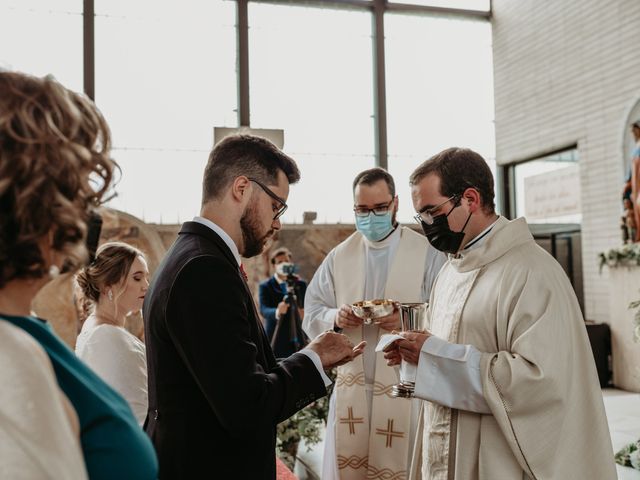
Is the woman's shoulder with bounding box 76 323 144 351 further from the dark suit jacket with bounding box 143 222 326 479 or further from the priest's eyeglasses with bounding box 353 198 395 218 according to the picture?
the priest's eyeglasses with bounding box 353 198 395 218

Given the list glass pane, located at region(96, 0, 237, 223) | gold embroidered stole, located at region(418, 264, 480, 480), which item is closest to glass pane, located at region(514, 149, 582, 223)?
glass pane, located at region(96, 0, 237, 223)

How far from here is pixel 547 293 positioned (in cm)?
221

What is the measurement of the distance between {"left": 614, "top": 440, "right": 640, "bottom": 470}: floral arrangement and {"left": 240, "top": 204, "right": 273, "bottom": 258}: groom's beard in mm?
4758

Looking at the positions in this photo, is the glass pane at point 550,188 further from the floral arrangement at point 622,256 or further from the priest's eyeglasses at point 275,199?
the priest's eyeglasses at point 275,199

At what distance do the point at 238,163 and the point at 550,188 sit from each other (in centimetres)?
1084

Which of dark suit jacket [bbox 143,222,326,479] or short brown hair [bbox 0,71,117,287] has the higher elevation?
short brown hair [bbox 0,71,117,287]

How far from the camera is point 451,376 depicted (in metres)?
2.29

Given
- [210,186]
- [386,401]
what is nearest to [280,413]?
[210,186]

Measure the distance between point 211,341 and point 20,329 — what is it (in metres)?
0.76

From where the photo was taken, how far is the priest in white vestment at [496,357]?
85.0 inches

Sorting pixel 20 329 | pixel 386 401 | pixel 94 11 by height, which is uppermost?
pixel 94 11

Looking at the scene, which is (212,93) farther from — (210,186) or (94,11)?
(210,186)

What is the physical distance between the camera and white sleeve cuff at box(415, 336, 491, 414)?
225cm

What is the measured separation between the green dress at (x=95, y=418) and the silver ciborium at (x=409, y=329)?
5.12 ft
